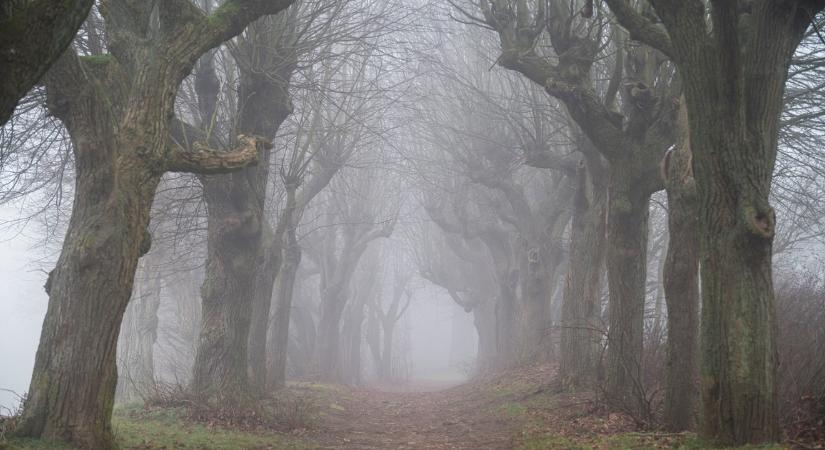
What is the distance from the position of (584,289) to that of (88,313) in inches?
349

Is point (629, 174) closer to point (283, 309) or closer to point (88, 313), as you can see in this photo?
point (88, 313)

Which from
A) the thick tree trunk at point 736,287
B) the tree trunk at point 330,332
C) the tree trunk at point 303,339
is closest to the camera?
the thick tree trunk at point 736,287

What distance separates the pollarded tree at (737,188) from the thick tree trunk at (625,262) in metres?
3.68

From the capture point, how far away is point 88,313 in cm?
593

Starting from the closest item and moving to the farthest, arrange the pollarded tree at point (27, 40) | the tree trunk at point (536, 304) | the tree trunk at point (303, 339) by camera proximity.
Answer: the pollarded tree at point (27, 40), the tree trunk at point (536, 304), the tree trunk at point (303, 339)

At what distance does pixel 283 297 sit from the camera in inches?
698

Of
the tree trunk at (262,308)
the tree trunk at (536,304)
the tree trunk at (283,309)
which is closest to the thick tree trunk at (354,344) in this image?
the tree trunk at (283,309)

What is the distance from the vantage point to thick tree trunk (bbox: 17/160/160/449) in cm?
572

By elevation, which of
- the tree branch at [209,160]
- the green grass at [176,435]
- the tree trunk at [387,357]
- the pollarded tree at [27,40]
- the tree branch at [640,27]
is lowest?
the green grass at [176,435]

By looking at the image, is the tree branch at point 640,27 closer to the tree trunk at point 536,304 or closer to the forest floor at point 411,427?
the forest floor at point 411,427

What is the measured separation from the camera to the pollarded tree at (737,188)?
529cm

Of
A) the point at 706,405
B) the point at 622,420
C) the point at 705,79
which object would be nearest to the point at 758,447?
the point at 706,405

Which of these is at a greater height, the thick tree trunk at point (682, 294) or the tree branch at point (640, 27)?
the tree branch at point (640, 27)

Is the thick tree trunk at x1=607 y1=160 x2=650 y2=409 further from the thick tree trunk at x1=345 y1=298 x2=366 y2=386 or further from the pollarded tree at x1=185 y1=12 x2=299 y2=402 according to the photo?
the thick tree trunk at x1=345 y1=298 x2=366 y2=386
